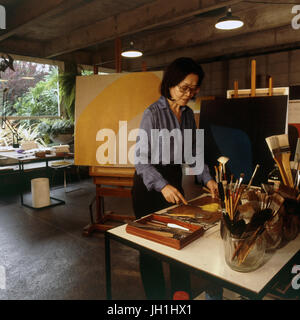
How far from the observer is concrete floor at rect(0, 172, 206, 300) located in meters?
2.15

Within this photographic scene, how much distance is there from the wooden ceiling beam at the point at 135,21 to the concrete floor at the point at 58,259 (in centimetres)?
275

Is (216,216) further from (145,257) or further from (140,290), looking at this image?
(140,290)

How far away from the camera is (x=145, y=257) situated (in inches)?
61.0

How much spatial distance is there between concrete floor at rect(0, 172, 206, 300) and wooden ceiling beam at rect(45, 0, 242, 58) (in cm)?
275

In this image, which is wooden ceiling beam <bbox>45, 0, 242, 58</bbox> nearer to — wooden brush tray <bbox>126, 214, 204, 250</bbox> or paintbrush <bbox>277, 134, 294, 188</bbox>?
paintbrush <bbox>277, 134, 294, 188</bbox>

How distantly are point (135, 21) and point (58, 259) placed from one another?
372cm

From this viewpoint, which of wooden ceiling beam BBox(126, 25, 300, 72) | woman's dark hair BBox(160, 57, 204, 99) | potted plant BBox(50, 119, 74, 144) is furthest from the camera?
wooden ceiling beam BBox(126, 25, 300, 72)

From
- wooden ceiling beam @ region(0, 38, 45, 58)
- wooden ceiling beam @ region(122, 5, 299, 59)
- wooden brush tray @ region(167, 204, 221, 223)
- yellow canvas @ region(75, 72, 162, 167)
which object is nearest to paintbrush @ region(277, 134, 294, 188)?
wooden brush tray @ region(167, 204, 221, 223)

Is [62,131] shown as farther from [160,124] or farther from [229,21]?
[160,124]

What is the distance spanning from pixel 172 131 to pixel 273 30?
531 centimetres

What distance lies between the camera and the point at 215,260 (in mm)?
1024

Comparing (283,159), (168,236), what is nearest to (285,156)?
(283,159)

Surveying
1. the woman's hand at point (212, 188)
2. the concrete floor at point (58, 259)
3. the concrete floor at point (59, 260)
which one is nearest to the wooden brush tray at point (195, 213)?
the woman's hand at point (212, 188)

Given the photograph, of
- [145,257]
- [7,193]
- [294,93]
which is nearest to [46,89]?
[7,193]
